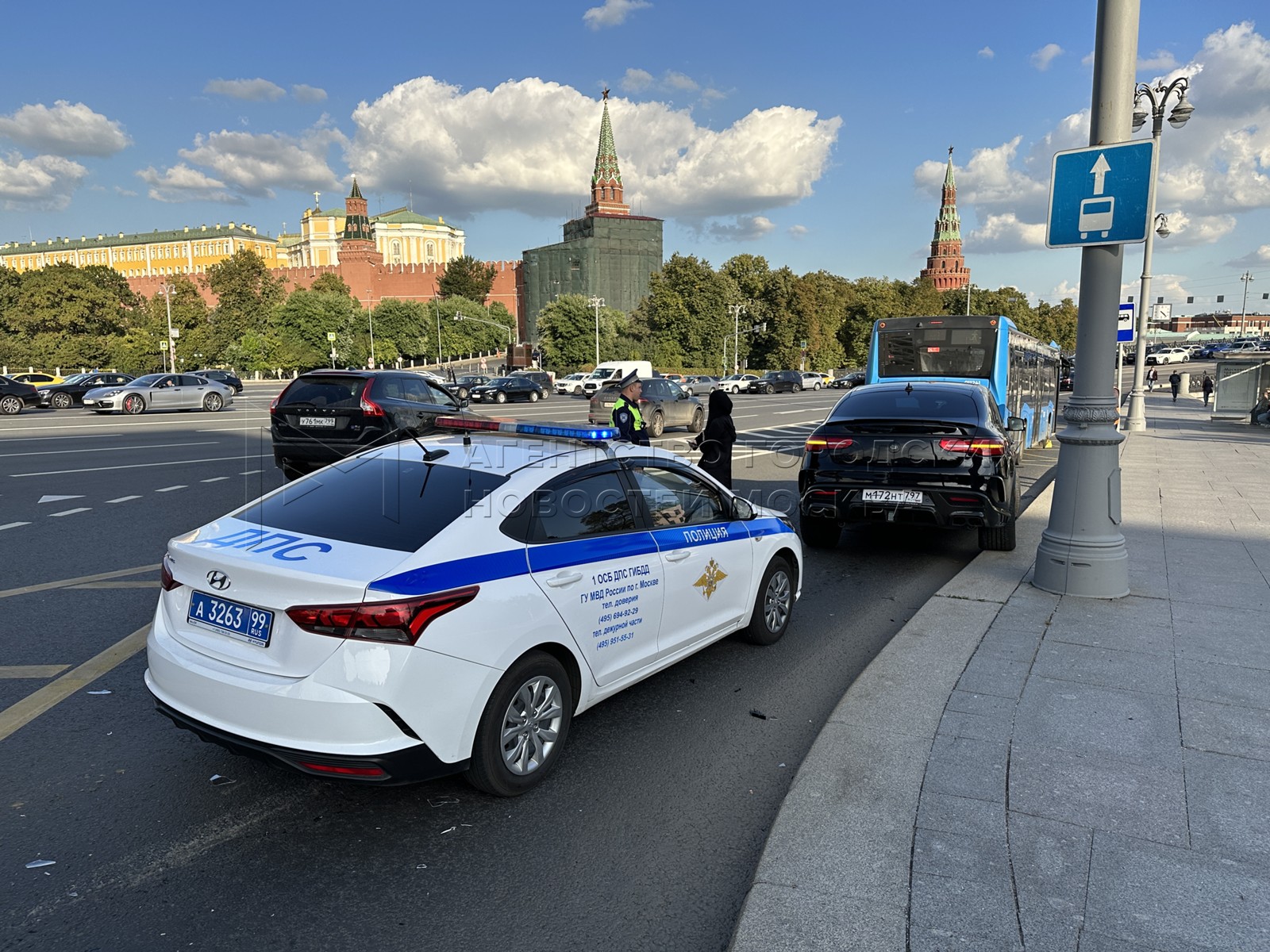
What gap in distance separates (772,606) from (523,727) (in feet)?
8.09

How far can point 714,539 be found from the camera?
16.0 feet

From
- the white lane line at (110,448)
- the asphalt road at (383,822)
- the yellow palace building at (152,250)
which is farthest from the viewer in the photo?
the yellow palace building at (152,250)

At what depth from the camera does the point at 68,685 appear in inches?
187

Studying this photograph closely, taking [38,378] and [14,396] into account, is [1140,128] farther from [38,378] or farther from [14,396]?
→ [38,378]

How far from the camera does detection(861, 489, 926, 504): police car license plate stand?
748 centimetres

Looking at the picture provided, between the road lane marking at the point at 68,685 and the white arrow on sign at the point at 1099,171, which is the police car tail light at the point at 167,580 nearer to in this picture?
the road lane marking at the point at 68,685

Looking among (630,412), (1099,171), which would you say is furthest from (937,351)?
(1099,171)

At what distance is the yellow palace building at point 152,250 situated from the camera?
163 m

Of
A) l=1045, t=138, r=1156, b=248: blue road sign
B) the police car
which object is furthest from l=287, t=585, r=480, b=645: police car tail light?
l=1045, t=138, r=1156, b=248: blue road sign

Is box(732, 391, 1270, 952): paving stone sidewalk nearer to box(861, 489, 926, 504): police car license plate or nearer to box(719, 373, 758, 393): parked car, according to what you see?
box(861, 489, 926, 504): police car license plate

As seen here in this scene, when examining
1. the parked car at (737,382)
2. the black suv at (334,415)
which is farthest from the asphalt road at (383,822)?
the parked car at (737,382)

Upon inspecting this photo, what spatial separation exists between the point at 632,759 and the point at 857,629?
8.53ft

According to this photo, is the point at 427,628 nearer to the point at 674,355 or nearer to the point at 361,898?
the point at 361,898

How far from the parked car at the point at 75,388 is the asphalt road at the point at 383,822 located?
37.1 m
